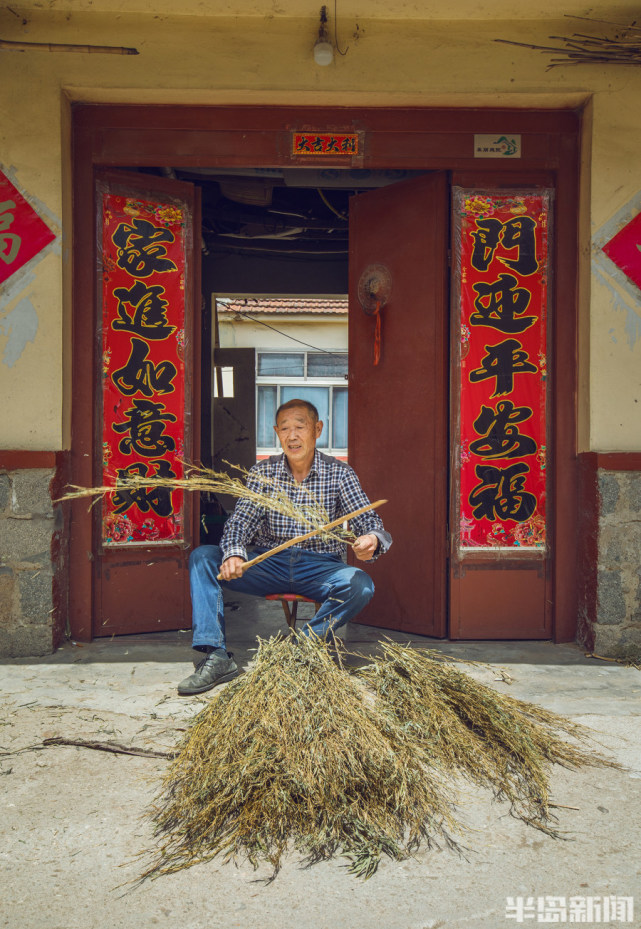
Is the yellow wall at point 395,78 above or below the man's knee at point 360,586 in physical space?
above

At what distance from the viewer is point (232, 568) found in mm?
3018

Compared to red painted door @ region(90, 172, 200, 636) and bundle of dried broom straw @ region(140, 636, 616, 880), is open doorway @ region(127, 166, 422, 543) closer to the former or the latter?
red painted door @ region(90, 172, 200, 636)

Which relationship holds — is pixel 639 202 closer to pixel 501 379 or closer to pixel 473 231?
pixel 473 231

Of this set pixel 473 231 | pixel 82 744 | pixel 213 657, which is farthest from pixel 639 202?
pixel 82 744

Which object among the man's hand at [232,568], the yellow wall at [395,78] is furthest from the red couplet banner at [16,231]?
the man's hand at [232,568]

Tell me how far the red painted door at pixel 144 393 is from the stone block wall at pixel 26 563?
37 centimetres

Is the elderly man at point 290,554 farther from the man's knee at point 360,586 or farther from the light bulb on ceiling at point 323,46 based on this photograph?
the light bulb on ceiling at point 323,46

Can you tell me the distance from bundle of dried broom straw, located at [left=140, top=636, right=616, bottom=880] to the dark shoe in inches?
24.9

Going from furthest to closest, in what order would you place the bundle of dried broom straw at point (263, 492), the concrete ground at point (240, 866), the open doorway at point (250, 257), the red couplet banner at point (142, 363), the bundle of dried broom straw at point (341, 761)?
the open doorway at point (250, 257) → the red couplet banner at point (142, 363) → the bundle of dried broom straw at point (263, 492) → the bundle of dried broom straw at point (341, 761) → the concrete ground at point (240, 866)

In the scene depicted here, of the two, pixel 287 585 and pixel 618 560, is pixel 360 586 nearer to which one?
pixel 287 585

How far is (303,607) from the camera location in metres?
5.12

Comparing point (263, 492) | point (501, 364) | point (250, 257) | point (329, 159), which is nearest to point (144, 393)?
point (263, 492)

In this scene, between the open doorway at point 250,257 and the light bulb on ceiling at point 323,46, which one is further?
the open doorway at point 250,257

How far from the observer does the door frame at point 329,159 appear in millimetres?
4000
